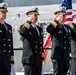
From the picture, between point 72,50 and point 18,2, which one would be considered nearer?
point 72,50

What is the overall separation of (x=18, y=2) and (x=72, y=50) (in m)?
6.88

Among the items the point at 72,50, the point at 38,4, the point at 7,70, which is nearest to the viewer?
the point at 7,70

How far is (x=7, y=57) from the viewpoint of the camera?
621 centimetres

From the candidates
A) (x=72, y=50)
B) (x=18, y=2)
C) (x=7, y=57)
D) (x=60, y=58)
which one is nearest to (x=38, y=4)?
(x=18, y=2)

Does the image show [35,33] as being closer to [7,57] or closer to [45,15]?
[7,57]

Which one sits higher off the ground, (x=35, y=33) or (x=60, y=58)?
(x=35, y=33)

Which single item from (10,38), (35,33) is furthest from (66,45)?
(10,38)

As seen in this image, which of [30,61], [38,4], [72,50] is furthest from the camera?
[38,4]

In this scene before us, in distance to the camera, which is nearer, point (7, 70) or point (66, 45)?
point (7, 70)

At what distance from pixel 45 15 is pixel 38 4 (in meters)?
1.68

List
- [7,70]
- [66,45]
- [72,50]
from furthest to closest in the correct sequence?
[72,50]
[66,45]
[7,70]

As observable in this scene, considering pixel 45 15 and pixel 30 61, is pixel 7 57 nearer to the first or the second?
pixel 30 61

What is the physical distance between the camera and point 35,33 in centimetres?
677

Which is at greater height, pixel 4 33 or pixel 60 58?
pixel 4 33
